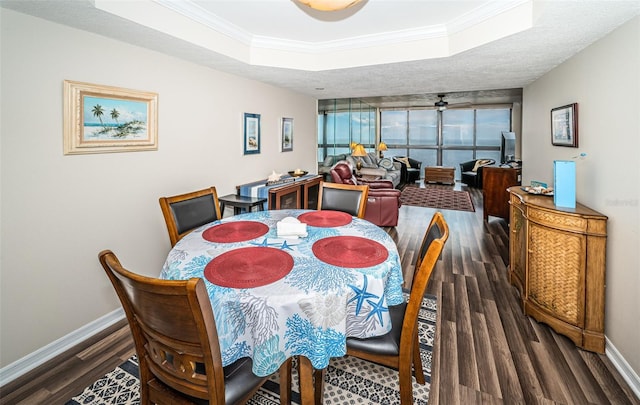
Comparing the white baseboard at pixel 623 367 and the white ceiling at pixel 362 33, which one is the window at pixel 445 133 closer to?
the white ceiling at pixel 362 33

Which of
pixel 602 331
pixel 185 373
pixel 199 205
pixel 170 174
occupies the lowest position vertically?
pixel 602 331

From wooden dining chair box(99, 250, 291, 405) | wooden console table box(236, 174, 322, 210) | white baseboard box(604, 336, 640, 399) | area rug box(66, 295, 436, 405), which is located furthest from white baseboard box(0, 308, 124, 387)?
white baseboard box(604, 336, 640, 399)

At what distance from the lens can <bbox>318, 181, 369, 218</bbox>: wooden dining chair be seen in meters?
2.74

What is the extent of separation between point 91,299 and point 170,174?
1182 mm

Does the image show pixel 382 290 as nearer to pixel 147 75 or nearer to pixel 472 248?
pixel 147 75

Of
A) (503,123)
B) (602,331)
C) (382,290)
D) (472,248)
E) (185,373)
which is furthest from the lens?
(503,123)

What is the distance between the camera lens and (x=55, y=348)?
2094 millimetres

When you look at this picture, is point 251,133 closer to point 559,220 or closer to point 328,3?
point 328,3

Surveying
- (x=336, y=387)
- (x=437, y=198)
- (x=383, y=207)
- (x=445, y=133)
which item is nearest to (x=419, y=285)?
(x=336, y=387)

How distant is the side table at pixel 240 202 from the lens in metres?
3.33

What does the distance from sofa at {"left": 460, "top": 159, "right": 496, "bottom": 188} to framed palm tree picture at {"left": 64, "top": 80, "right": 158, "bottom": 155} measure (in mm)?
8768

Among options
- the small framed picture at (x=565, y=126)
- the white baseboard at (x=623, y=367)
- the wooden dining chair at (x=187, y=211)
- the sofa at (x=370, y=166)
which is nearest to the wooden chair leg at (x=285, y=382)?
the wooden dining chair at (x=187, y=211)

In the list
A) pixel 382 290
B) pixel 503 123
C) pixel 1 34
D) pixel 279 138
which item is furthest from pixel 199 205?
pixel 503 123

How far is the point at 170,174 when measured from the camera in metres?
2.89
